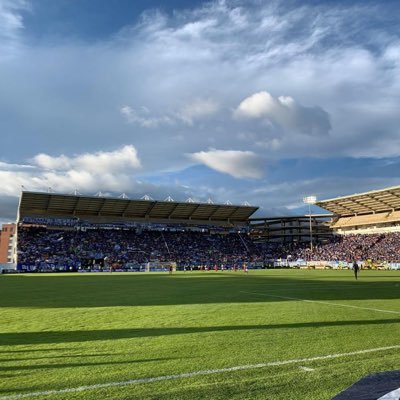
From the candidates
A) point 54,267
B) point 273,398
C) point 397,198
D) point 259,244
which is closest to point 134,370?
point 273,398

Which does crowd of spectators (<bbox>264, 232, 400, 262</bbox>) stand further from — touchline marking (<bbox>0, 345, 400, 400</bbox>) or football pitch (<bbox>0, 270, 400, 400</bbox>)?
touchline marking (<bbox>0, 345, 400, 400</bbox>)

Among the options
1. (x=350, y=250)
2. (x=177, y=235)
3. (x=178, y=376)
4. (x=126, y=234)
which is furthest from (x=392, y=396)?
(x=177, y=235)

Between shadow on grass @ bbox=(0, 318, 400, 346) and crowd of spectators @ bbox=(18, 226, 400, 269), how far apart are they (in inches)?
2378

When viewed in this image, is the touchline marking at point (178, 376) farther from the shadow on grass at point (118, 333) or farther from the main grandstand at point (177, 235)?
the main grandstand at point (177, 235)

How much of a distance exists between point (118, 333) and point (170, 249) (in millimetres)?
71504

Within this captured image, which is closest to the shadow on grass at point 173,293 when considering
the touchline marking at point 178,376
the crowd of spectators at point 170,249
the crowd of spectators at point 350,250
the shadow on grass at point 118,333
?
the shadow on grass at point 118,333

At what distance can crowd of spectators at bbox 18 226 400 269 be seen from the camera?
70562mm

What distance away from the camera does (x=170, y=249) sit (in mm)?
80875

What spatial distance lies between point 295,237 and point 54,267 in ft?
207

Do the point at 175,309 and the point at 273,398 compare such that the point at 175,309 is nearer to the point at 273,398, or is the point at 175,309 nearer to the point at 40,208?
the point at 273,398

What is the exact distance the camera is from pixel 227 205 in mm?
87312

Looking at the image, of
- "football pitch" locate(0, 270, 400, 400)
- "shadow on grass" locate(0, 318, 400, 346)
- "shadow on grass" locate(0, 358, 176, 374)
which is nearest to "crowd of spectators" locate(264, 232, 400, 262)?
"shadow on grass" locate(0, 318, 400, 346)

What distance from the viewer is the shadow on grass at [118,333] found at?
9075mm

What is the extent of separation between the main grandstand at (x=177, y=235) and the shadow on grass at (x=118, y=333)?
56218 mm
